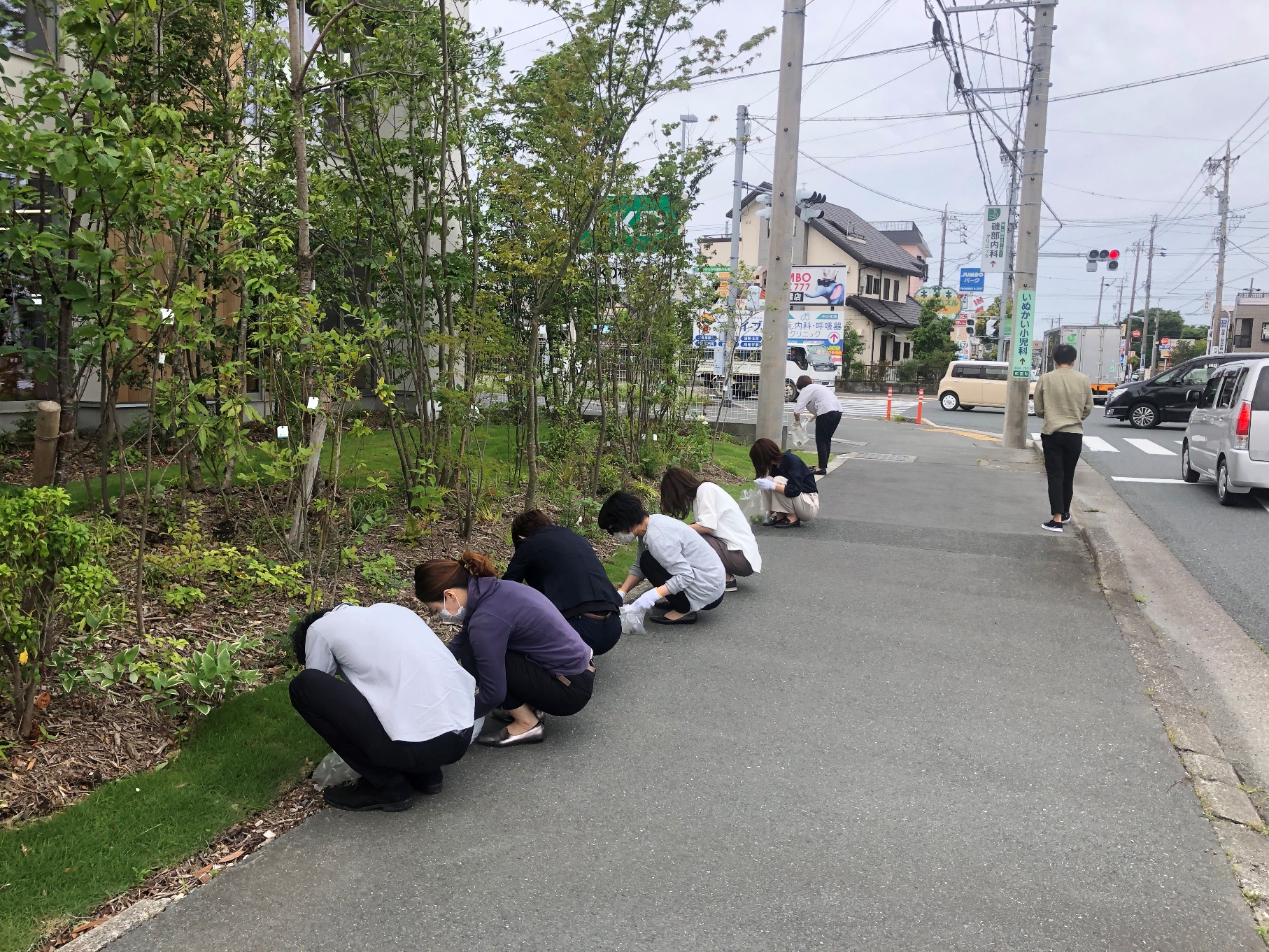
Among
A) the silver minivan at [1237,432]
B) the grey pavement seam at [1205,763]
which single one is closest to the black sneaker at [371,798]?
the grey pavement seam at [1205,763]

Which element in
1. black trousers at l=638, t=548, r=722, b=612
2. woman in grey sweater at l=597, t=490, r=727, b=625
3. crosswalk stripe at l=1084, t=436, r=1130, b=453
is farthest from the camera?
crosswalk stripe at l=1084, t=436, r=1130, b=453

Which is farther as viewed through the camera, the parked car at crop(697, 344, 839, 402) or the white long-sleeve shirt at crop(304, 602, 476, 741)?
the parked car at crop(697, 344, 839, 402)

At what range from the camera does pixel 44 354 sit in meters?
6.41

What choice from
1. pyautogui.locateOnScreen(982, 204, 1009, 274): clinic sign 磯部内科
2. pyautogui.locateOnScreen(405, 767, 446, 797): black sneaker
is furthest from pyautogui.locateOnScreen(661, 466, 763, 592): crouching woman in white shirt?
pyautogui.locateOnScreen(982, 204, 1009, 274): clinic sign 磯部内科

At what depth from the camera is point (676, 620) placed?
20.6ft

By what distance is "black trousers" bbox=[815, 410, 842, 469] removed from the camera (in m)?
13.3

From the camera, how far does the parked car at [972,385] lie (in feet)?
108

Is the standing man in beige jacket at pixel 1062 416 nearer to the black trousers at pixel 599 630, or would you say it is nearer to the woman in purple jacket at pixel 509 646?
the black trousers at pixel 599 630

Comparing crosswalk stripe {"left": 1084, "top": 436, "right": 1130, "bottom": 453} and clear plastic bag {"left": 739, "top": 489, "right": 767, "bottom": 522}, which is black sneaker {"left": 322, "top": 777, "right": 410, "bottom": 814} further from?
crosswalk stripe {"left": 1084, "top": 436, "right": 1130, "bottom": 453}

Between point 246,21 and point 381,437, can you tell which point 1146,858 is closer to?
point 246,21

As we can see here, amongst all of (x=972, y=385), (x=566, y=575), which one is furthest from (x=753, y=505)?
(x=972, y=385)

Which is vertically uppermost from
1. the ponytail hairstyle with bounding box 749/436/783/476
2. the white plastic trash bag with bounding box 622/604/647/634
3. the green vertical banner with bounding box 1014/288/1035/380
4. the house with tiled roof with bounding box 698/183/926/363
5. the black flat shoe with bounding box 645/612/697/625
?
the house with tiled roof with bounding box 698/183/926/363

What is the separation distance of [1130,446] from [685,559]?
16617 millimetres

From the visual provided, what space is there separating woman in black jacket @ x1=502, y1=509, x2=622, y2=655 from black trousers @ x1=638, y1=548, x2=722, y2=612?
3.40 ft
